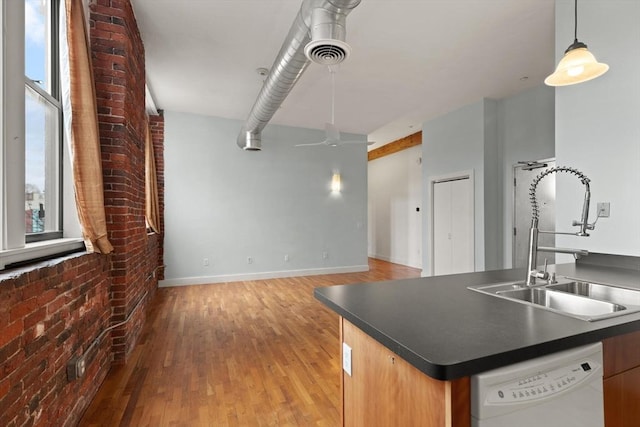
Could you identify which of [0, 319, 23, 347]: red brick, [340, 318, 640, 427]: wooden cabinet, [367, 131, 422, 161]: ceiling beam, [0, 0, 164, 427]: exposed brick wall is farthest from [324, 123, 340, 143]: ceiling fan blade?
[367, 131, 422, 161]: ceiling beam

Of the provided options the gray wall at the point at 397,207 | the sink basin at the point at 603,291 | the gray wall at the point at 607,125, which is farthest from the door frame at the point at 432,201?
the sink basin at the point at 603,291

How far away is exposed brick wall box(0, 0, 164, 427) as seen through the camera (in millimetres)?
1304

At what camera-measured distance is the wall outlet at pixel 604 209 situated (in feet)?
7.35

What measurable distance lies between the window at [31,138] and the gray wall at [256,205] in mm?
3540

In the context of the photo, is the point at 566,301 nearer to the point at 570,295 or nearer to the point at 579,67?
the point at 570,295

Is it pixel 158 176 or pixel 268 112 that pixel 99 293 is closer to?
pixel 268 112

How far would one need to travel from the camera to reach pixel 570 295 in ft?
4.81

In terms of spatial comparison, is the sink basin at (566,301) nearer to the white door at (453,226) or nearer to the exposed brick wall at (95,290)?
the exposed brick wall at (95,290)

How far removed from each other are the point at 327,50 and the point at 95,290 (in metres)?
2.35

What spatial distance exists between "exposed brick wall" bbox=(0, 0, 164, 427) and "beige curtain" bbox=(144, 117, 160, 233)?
1.57 m

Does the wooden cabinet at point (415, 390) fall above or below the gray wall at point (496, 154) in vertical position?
below

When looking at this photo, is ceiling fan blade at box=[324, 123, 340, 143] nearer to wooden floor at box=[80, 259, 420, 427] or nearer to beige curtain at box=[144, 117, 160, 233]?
wooden floor at box=[80, 259, 420, 427]

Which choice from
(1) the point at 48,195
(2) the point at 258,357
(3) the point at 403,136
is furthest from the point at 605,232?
(3) the point at 403,136

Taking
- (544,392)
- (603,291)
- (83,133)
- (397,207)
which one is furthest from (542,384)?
(397,207)
